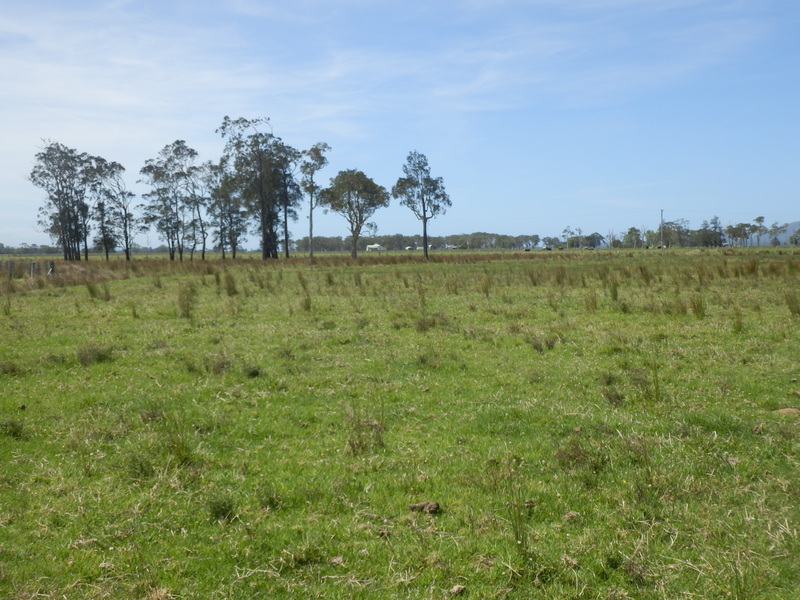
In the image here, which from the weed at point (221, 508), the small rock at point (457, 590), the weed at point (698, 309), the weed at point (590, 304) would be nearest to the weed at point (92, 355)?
the weed at point (221, 508)

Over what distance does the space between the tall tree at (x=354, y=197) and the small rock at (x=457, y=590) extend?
237 ft

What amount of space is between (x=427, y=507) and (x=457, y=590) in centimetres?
109

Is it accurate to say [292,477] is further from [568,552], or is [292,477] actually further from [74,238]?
[74,238]

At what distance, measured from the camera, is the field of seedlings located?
158 inches

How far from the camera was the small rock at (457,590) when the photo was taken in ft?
12.5

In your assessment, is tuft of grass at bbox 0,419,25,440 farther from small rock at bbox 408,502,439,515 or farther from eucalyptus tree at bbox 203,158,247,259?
eucalyptus tree at bbox 203,158,247,259

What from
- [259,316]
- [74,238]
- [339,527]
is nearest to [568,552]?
[339,527]

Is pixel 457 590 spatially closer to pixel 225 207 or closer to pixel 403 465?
pixel 403 465

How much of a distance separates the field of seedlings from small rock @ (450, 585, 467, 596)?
0.05ft

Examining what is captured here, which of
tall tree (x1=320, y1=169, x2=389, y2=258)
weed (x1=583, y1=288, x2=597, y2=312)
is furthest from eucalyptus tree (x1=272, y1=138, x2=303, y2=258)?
weed (x1=583, y1=288, x2=597, y2=312)

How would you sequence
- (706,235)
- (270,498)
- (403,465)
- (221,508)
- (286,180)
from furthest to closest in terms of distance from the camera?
(706,235)
(286,180)
(403,465)
(270,498)
(221,508)

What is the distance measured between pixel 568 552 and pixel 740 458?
2.66 metres

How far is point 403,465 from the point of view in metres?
5.85

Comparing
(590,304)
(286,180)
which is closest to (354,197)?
(286,180)
